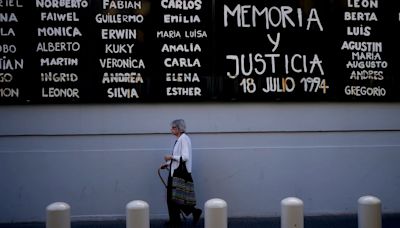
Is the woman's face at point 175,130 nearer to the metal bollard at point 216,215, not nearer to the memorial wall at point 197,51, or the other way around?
the memorial wall at point 197,51

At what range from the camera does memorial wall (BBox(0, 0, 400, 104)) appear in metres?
9.23

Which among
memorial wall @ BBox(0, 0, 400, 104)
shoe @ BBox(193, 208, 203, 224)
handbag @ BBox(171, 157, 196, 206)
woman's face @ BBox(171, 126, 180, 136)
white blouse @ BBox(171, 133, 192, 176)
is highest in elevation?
memorial wall @ BBox(0, 0, 400, 104)

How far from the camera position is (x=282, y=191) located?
941cm

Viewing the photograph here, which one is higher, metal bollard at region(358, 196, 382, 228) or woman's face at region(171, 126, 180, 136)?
woman's face at region(171, 126, 180, 136)

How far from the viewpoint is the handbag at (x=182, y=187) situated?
27.4 feet

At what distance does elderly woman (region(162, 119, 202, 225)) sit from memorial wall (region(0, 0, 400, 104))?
87cm

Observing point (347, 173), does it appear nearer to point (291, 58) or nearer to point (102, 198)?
point (291, 58)

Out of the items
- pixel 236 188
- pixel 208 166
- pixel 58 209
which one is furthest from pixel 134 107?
pixel 58 209

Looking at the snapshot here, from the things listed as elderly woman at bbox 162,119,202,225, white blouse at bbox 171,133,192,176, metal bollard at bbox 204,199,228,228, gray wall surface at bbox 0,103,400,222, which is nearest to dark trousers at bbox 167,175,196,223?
elderly woman at bbox 162,119,202,225

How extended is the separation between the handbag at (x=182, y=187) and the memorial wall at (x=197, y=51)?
4.50 feet

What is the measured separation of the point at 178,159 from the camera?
8461mm

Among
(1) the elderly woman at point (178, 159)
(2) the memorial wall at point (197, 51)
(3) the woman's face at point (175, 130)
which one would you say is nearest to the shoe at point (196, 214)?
(1) the elderly woman at point (178, 159)

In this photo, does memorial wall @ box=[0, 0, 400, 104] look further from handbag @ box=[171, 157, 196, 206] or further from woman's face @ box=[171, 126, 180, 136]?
handbag @ box=[171, 157, 196, 206]

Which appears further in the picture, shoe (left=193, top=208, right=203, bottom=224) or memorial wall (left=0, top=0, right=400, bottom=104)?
memorial wall (left=0, top=0, right=400, bottom=104)
